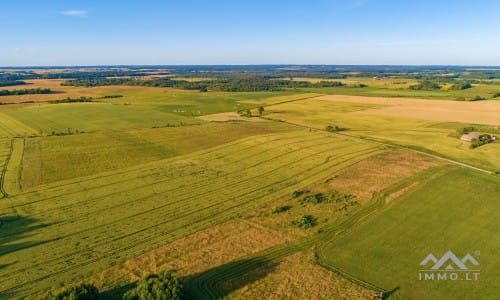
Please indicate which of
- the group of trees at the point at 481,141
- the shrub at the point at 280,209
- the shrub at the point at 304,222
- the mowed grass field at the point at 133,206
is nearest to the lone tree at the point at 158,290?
the mowed grass field at the point at 133,206

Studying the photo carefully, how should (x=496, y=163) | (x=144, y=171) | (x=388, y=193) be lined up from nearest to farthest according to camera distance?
(x=388, y=193)
(x=144, y=171)
(x=496, y=163)

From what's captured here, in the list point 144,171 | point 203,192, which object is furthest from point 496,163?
point 144,171

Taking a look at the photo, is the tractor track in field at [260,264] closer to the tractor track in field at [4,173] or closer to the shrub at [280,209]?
the shrub at [280,209]

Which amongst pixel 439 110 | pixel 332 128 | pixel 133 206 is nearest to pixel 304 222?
pixel 133 206

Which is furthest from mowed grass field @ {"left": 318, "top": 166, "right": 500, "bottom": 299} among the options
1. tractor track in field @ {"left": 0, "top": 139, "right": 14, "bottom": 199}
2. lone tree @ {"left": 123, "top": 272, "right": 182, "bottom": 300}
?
tractor track in field @ {"left": 0, "top": 139, "right": 14, "bottom": 199}

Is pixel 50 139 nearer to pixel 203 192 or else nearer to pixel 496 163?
pixel 203 192

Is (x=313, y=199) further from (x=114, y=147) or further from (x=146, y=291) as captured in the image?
(x=114, y=147)

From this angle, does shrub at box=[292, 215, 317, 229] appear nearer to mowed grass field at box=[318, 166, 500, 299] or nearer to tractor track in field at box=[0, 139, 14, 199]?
mowed grass field at box=[318, 166, 500, 299]

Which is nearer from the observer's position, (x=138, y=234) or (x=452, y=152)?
(x=138, y=234)
